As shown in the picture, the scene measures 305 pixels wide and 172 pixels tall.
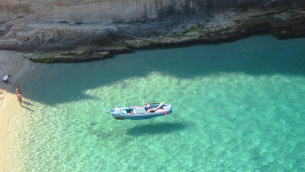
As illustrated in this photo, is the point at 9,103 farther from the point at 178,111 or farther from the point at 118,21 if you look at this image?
the point at 178,111

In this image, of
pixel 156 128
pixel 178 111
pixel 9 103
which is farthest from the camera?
pixel 9 103

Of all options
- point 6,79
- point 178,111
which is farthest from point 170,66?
point 6,79

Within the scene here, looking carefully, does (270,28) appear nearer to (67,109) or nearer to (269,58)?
(269,58)

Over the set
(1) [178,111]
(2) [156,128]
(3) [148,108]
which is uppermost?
(3) [148,108]

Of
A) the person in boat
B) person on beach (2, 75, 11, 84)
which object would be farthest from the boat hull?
person on beach (2, 75, 11, 84)

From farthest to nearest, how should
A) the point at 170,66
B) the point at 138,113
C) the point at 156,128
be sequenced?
the point at 170,66 → the point at 138,113 → the point at 156,128

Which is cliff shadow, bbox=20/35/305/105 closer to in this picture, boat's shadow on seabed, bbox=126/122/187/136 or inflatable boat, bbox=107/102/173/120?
inflatable boat, bbox=107/102/173/120
